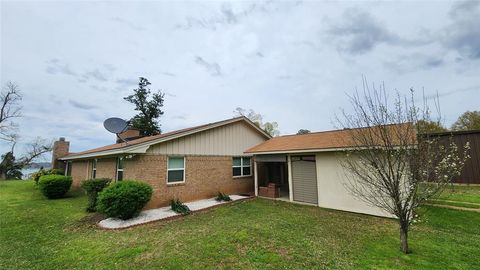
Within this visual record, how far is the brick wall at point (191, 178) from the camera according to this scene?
9.83 metres

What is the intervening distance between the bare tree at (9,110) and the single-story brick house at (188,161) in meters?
21.7

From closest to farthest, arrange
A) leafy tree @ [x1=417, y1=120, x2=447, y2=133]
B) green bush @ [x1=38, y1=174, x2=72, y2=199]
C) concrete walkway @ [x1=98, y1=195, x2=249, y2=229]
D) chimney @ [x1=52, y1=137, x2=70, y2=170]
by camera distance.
Answer: leafy tree @ [x1=417, y1=120, x2=447, y2=133] → concrete walkway @ [x1=98, y1=195, x2=249, y2=229] → green bush @ [x1=38, y1=174, x2=72, y2=199] → chimney @ [x1=52, y1=137, x2=70, y2=170]

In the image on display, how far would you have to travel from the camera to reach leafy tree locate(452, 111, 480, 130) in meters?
23.4

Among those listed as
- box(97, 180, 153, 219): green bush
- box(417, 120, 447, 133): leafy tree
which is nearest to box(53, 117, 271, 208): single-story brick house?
box(97, 180, 153, 219): green bush

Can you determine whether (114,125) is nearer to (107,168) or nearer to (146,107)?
(107,168)

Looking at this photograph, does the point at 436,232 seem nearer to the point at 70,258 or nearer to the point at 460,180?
the point at 70,258

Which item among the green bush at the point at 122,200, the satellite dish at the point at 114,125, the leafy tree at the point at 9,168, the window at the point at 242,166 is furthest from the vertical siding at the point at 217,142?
the leafy tree at the point at 9,168

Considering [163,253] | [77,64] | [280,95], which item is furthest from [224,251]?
[280,95]

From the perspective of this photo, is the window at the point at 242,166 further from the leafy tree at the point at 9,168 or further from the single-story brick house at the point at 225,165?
the leafy tree at the point at 9,168

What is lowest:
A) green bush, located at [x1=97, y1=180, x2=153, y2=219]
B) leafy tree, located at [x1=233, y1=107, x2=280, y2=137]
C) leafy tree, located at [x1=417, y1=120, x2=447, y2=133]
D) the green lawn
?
the green lawn

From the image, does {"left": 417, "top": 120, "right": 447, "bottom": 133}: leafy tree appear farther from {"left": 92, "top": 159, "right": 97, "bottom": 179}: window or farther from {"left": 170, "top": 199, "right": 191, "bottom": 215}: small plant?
{"left": 92, "top": 159, "right": 97, "bottom": 179}: window

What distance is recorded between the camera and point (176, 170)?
10.9 metres

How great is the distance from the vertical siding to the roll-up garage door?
4.06m

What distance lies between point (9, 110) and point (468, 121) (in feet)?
181
